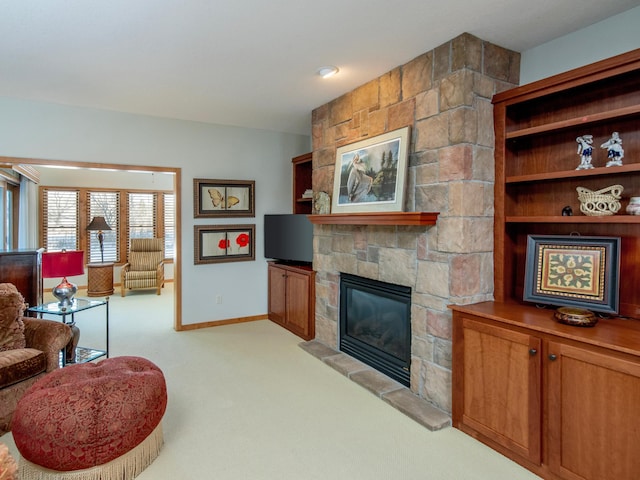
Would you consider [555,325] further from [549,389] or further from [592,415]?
[592,415]

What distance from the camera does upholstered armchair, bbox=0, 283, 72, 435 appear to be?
242 cm

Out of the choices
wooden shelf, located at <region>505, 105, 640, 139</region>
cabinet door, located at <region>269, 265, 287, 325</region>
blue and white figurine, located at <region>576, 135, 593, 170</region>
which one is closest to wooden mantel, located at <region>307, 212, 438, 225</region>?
wooden shelf, located at <region>505, 105, 640, 139</region>

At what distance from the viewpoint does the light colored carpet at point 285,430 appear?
2127mm

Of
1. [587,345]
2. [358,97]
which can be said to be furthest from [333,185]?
[587,345]

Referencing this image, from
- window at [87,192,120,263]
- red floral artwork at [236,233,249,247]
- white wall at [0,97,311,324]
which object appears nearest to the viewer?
white wall at [0,97,311,324]

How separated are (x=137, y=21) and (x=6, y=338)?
229cm

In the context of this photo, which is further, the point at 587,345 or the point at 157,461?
the point at 157,461

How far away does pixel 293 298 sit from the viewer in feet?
15.3

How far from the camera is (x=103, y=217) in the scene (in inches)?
311

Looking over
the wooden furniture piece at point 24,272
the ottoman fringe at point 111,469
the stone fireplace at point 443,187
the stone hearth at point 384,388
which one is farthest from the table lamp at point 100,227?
the stone fireplace at point 443,187

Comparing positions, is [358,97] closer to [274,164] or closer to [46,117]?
[274,164]

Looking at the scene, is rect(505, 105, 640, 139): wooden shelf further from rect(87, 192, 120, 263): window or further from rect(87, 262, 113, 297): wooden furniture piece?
rect(87, 192, 120, 263): window

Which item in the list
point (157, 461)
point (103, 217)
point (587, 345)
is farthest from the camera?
point (103, 217)

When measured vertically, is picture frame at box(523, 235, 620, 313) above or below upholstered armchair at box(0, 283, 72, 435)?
above
